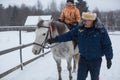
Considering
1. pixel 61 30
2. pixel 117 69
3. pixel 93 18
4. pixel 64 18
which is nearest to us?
pixel 93 18

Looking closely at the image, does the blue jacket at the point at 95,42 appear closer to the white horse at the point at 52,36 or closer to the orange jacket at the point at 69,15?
the white horse at the point at 52,36

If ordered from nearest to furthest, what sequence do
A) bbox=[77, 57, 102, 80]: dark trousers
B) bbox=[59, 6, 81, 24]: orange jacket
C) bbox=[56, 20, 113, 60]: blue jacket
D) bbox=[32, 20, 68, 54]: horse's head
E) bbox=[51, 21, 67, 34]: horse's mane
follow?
bbox=[56, 20, 113, 60]: blue jacket → bbox=[77, 57, 102, 80]: dark trousers → bbox=[32, 20, 68, 54]: horse's head → bbox=[51, 21, 67, 34]: horse's mane → bbox=[59, 6, 81, 24]: orange jacket

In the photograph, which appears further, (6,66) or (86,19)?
(6,66)

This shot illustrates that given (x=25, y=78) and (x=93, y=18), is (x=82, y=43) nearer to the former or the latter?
(x=93, y=18)

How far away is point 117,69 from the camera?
8594 mm

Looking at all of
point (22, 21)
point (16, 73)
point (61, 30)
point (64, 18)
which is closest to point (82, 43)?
point (61, 30)

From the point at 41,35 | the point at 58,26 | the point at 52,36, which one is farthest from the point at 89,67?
Result: the point at 58,26

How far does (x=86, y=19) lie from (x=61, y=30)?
199 cm

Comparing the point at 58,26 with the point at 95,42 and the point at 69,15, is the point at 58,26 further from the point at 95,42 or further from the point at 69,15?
the point at 95,42

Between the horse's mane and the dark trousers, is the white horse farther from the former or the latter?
the dark trousers

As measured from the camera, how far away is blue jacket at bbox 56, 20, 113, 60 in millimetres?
4180

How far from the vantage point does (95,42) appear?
165 inches

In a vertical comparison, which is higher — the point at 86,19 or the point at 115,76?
the point at 86,19

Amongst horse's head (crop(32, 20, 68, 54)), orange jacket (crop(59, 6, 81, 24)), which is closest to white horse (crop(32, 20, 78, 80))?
horse's head (crop(32, 20, 68, 54))
